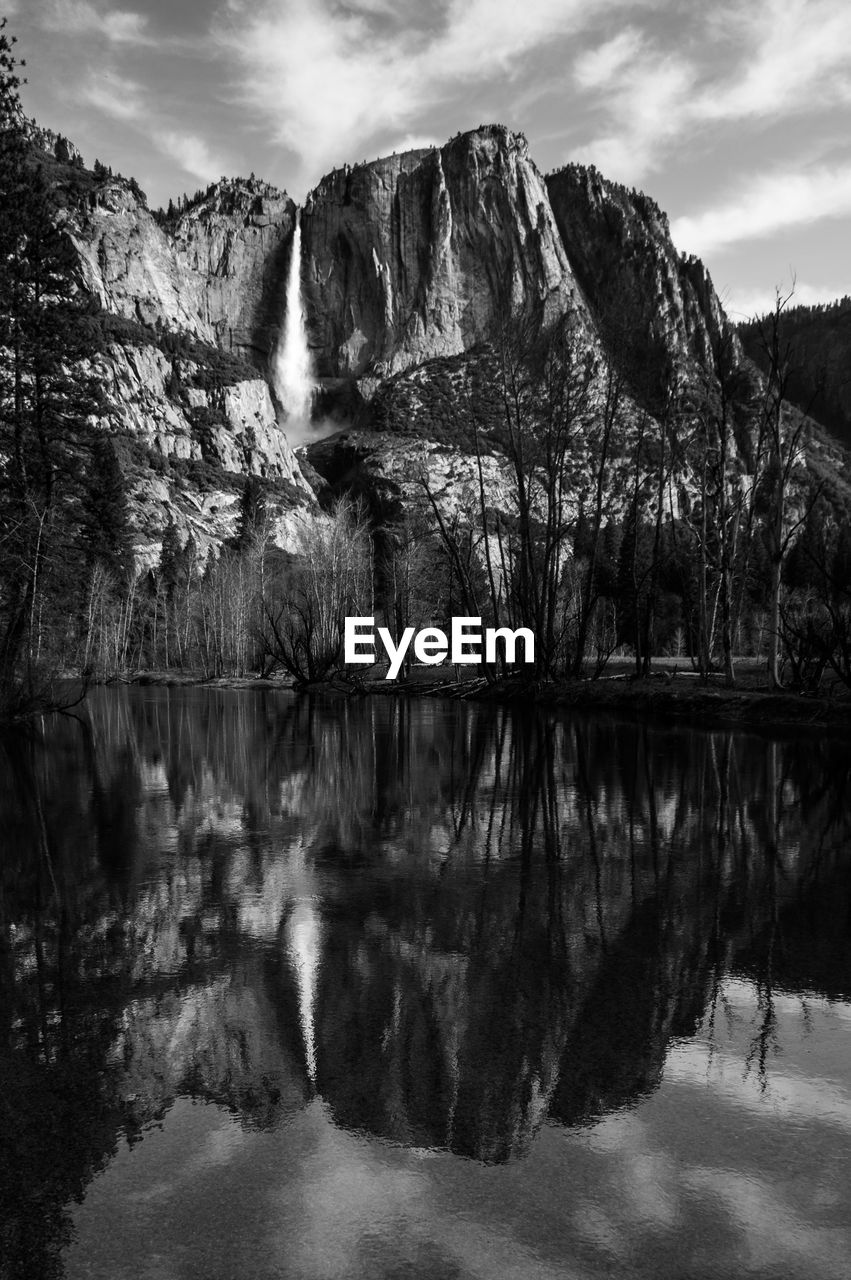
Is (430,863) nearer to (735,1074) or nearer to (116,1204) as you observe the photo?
(735,1074)

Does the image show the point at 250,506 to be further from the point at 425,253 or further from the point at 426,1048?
the point at 426,1048

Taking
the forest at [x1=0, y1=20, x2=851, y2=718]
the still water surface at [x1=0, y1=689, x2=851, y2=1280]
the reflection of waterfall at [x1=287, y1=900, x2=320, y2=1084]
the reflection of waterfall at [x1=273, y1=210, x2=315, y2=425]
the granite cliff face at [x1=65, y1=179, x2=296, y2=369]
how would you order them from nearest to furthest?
the still water surface at [x1=0, y1=689, x2=851, y2=1280] < the reflection of waterfall at [x1=287, y1=900, x2=320, y2=1084] < the forest at [x1=0, y1=20, x2=851, y2=718] < the granite cliff face at [x1=65, y1=179, x2=296, y2=369] < the reflection of waterfall at [x1=273, y1=210, x2=315, y2=425]

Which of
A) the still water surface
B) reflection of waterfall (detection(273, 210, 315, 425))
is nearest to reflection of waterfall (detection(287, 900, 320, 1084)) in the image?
the still water surface

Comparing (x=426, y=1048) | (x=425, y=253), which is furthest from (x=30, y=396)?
(x=425, y=253)

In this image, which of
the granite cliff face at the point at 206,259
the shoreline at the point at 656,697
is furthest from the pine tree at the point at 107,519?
the granite cliff face at the point at 206,259

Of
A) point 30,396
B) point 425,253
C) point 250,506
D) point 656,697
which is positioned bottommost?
point 656,697

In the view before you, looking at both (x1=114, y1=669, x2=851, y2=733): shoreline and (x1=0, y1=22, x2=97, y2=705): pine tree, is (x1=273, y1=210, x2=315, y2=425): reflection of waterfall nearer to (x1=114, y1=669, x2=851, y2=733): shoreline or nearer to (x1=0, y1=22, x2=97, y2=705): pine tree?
(x1=114, y1=669, x2=851, y2=733): shoreline
